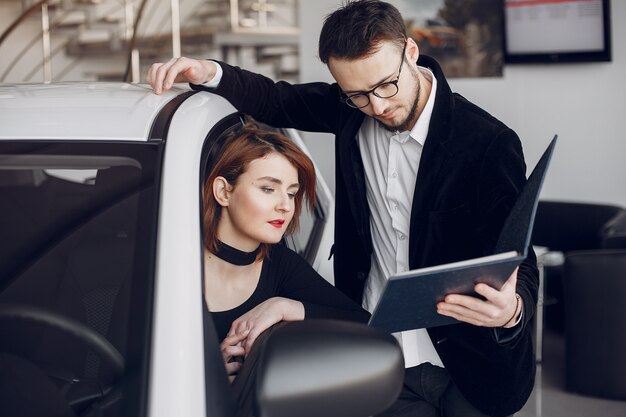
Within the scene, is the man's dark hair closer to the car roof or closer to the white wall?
the car roof

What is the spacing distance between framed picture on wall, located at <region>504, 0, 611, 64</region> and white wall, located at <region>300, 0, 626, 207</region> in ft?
0.27

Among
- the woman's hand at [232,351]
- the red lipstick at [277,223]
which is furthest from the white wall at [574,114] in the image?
the woman's hand at [232,351]

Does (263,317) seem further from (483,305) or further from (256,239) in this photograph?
(483,305)

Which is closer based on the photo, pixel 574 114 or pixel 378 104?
pixel 378 104

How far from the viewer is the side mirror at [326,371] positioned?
1157mm

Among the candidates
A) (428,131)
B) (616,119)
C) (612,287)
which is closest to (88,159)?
(428,131)

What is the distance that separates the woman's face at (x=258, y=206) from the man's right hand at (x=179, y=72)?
0.23 m

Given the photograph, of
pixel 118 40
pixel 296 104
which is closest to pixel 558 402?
pixel 296 104

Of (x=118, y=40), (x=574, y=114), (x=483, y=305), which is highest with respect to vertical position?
(x=118, y=40)

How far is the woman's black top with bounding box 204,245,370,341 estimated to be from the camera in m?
1.77

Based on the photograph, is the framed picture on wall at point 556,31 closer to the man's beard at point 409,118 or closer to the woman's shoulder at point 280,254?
the man's beard at point 409,118

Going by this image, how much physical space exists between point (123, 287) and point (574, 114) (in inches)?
191

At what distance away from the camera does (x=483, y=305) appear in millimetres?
1538

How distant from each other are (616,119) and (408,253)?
403 cm
